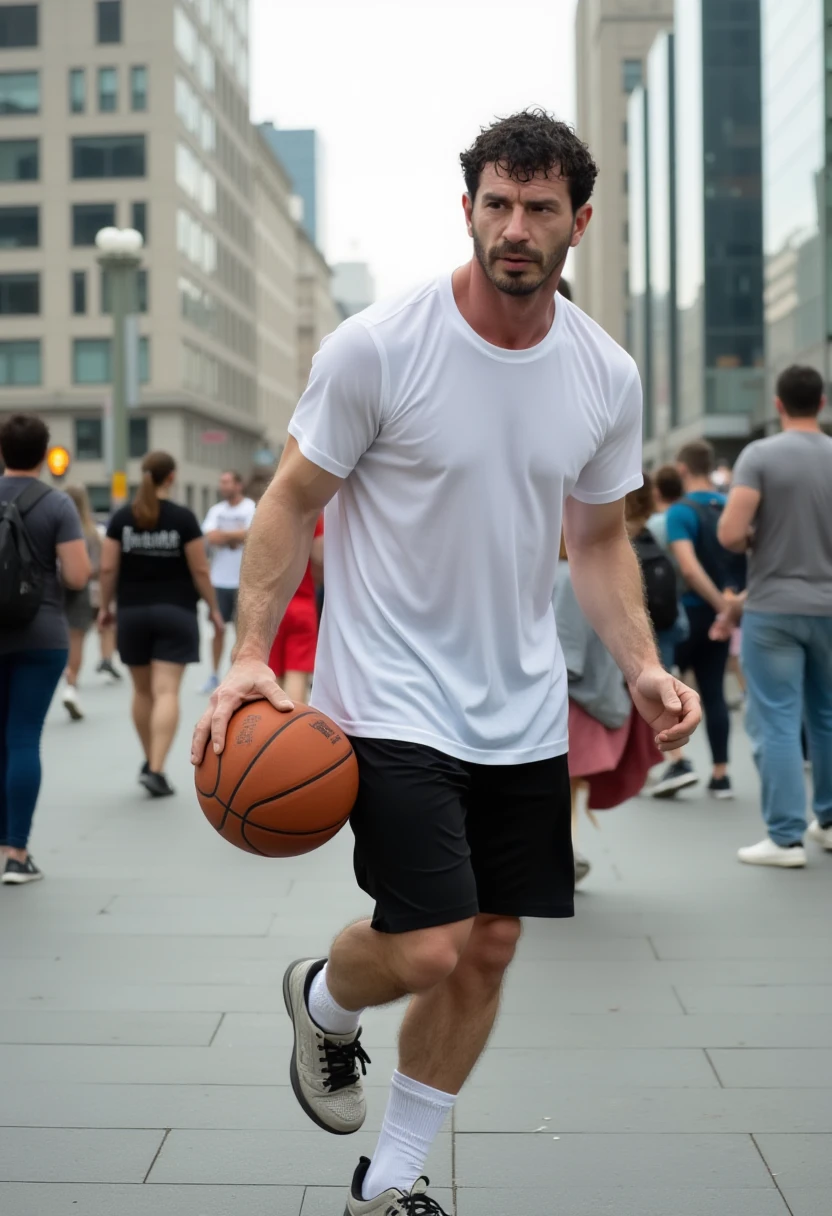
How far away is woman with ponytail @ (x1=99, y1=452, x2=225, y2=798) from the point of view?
9531mm

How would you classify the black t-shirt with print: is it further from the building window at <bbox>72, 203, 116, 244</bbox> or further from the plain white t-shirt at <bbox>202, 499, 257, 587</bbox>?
the building window at <bbox>72, 203, 116, 244</bbox>

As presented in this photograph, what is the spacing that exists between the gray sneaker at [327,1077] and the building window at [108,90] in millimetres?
74409

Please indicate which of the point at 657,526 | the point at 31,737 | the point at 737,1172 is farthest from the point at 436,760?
the point at 657,526

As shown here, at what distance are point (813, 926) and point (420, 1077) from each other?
318cm

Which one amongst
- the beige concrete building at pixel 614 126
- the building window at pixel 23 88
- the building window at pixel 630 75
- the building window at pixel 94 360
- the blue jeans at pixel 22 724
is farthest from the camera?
the building window at pixel 630 75

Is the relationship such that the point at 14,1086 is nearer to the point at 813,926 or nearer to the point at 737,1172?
the point at 737,1172

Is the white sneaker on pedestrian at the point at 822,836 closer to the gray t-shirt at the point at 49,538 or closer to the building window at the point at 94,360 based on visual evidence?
the gray t-shirt at the point at 49,538

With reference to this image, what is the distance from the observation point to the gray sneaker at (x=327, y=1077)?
3383 millimetres

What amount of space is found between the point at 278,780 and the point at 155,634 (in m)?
6.66

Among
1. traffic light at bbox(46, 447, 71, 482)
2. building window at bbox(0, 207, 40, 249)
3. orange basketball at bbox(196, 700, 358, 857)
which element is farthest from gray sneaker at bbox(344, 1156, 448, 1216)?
building window at bbox(0, 207, 40, 249)

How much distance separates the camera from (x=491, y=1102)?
4055mm

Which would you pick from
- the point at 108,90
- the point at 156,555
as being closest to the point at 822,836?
the point at 156,555

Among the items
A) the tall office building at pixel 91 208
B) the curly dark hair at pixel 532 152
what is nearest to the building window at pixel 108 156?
the tall office building at pixel 91 208

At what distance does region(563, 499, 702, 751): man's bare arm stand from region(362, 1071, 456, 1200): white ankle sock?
86 cm
